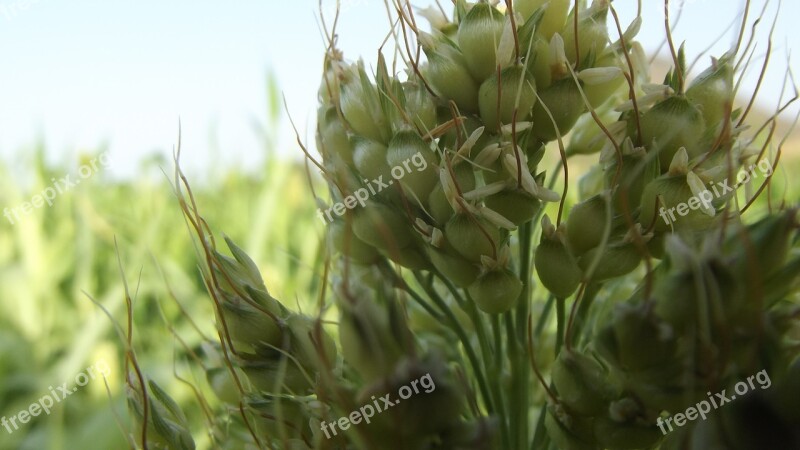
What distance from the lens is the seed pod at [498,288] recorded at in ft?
1.06

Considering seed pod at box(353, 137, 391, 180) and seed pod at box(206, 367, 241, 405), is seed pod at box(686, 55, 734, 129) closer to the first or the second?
seed pod at box(353, 137, 391, 180)

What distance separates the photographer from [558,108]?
345 millimetres

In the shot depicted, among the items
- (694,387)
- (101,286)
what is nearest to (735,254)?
(694,387)

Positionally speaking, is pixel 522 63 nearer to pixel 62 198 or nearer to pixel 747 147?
pixel 747 147

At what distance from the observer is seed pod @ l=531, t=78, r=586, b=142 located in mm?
341

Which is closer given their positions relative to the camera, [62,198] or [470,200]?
[470,200]

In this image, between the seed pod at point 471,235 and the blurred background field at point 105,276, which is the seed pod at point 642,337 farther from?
the blurred background field at point 105,276

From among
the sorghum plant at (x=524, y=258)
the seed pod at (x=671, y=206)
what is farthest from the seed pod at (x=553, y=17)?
the seed pod at (x=671, y=206)

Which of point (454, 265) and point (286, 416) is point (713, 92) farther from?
point (286, 416)

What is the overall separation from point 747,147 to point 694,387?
0.59ft

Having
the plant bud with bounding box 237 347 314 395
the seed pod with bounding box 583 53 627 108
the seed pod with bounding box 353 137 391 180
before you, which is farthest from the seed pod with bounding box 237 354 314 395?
the seed pod with bounding box 583 53 627 108

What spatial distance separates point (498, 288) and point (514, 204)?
0.14 ft

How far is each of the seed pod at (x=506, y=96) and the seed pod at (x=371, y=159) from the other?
57 millimetres

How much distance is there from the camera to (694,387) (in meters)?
0.22
